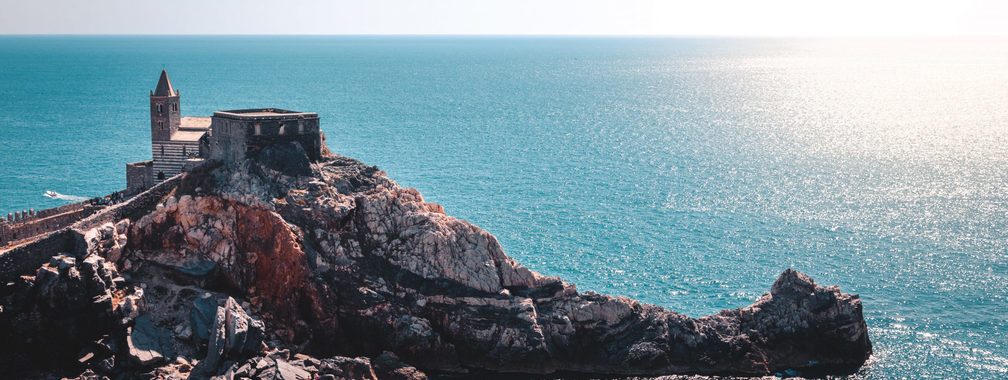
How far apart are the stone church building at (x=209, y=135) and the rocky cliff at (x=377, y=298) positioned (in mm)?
1550

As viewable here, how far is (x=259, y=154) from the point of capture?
72125 mm

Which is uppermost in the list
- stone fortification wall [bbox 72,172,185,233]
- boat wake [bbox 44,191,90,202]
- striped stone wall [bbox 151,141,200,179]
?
striped stone wall [bbox 151,141,200,179]

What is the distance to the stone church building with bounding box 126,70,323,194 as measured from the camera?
72000mm

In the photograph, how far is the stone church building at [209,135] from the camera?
72000mm

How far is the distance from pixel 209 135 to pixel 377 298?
20.5 metres

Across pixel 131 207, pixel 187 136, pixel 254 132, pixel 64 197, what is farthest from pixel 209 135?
pixel 64 197

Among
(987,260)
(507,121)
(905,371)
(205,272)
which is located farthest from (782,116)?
(205,272)

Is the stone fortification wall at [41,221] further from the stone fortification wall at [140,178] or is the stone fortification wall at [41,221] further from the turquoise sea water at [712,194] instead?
the turquoise sea water at [712,194]

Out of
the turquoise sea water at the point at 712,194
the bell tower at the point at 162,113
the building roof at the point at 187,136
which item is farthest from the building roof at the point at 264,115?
the turquoise sea water at the point at 712,194

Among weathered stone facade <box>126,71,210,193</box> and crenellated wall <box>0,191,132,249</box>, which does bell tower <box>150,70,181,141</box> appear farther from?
crenellated wall <box>0,191,132,249</box>

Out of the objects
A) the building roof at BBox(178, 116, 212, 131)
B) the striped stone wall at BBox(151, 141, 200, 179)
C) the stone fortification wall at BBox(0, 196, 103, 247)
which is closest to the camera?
the stone fortification wall at BBox(0, 196, 103, 247)

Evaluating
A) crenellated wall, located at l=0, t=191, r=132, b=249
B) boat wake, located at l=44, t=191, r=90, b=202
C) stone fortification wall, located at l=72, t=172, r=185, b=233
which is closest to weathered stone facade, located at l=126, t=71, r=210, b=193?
crenellated wall, located at l=0, t=191, r=132, b=249

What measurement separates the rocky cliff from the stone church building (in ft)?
5.09

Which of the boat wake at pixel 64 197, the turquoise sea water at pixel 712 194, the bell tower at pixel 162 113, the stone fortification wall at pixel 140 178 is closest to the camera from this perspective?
the stone fortification wall at pixel 140 178
